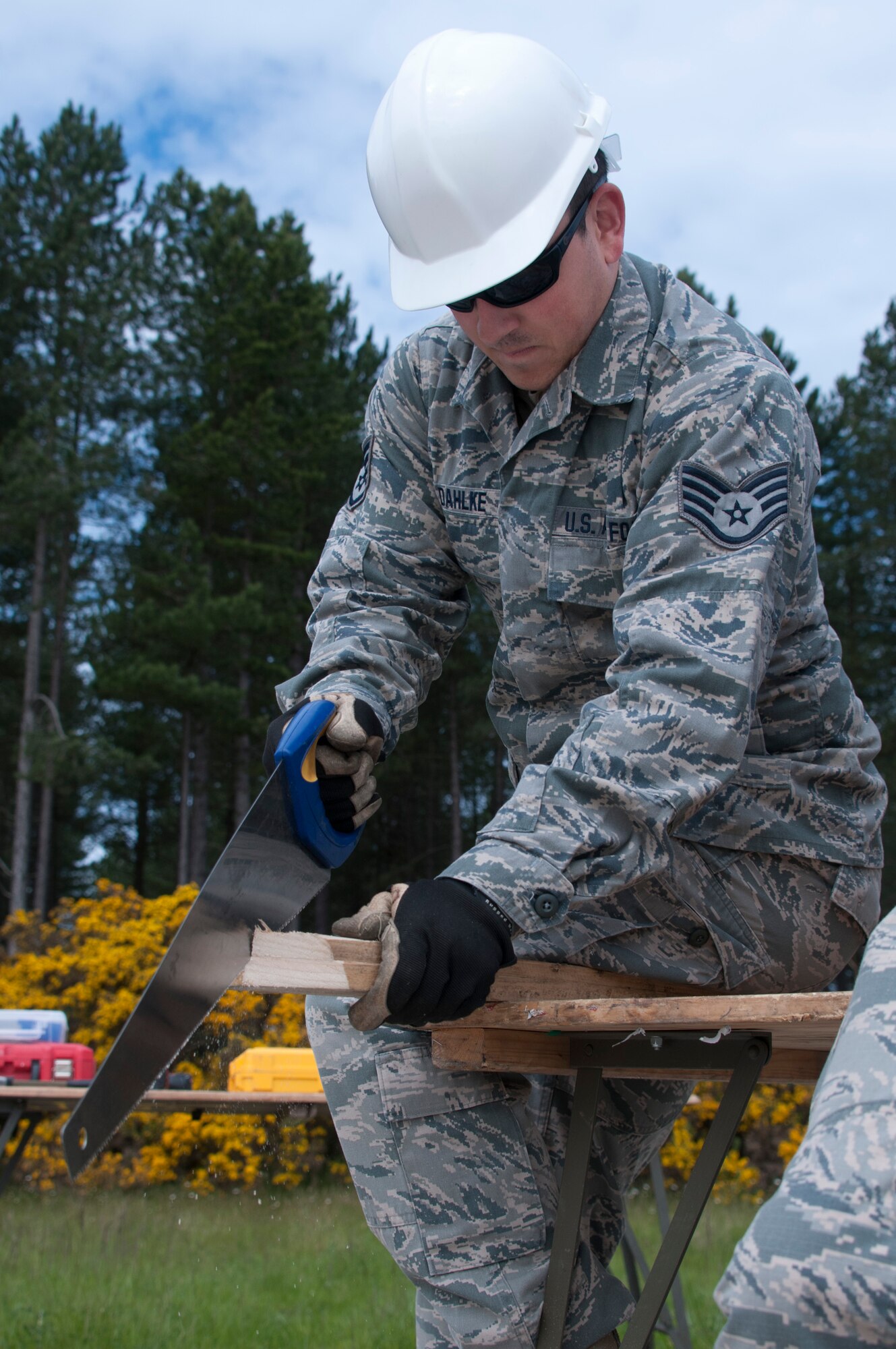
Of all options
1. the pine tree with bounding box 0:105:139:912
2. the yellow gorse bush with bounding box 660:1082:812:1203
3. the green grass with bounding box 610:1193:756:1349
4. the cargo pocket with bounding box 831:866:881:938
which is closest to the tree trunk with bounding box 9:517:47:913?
the pine tree with bounding box 0:105:139:912

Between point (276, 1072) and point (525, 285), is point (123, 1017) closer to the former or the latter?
point (276, 1072)

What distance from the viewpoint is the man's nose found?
236 centimetres

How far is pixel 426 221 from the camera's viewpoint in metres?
2.34

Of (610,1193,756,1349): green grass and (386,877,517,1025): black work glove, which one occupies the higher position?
(386,877,517,1025): black work glove

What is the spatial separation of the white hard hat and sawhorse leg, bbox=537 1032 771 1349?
1.41 meters

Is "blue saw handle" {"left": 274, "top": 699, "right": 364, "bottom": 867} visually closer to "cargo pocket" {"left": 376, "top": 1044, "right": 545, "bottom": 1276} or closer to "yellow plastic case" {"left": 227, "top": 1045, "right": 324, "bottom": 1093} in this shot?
"cargo pocket" {"left": 376, "top": 1044, "right": 545, "bottom": 1276}

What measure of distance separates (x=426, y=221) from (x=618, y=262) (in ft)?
1.47

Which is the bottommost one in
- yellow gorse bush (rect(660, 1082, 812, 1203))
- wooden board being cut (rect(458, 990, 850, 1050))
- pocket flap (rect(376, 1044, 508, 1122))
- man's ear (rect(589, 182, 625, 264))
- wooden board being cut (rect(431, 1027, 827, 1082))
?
yellow gorse bush (rect(660, 1082, 812, 1203))

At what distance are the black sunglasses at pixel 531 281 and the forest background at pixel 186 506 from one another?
18.0 metres

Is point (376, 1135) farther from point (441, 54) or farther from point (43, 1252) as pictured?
point (43, 1252)

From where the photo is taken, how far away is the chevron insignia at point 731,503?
214 centimetres

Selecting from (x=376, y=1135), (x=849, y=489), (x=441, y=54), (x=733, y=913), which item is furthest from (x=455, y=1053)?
(x=849, y=489)

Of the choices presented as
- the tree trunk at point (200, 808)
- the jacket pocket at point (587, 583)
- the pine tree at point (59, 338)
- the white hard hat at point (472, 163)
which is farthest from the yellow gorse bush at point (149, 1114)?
the pine tree at point (59, 338)

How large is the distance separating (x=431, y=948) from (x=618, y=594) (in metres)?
0.96
